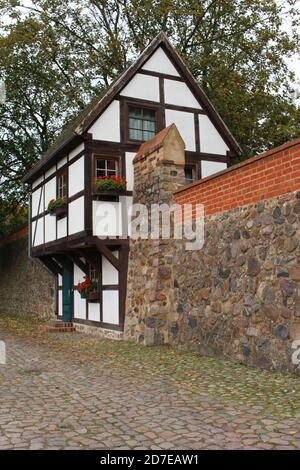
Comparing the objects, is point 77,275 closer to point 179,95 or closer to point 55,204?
point 55,204

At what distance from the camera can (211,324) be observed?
29.9 feet

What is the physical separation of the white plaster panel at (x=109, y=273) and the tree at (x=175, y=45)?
899cm

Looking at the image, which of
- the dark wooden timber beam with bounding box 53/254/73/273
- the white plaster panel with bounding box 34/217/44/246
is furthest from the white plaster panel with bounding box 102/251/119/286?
the white plaster panel with bounding box 34/217/44/246

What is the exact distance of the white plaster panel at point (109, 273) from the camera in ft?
41.5

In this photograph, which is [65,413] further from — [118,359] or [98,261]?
[98,261]

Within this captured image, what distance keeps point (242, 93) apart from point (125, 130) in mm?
8358

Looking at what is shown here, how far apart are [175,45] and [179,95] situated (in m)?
8.81

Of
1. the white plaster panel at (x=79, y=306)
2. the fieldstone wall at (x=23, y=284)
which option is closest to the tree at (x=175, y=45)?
the fieldstone wall at (x=23, y=284)

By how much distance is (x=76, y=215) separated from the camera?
12883 millimetres

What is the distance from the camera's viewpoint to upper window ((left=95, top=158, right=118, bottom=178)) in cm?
1255

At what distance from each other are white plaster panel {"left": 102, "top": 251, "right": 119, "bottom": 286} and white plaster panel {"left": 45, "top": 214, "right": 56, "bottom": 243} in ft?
7.92

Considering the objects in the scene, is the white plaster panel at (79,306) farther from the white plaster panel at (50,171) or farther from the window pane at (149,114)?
the window pane at (149,114)

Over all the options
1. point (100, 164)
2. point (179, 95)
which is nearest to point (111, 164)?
point (100, 164)

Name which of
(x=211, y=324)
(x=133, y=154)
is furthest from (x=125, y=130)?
(x=211, y=324)
